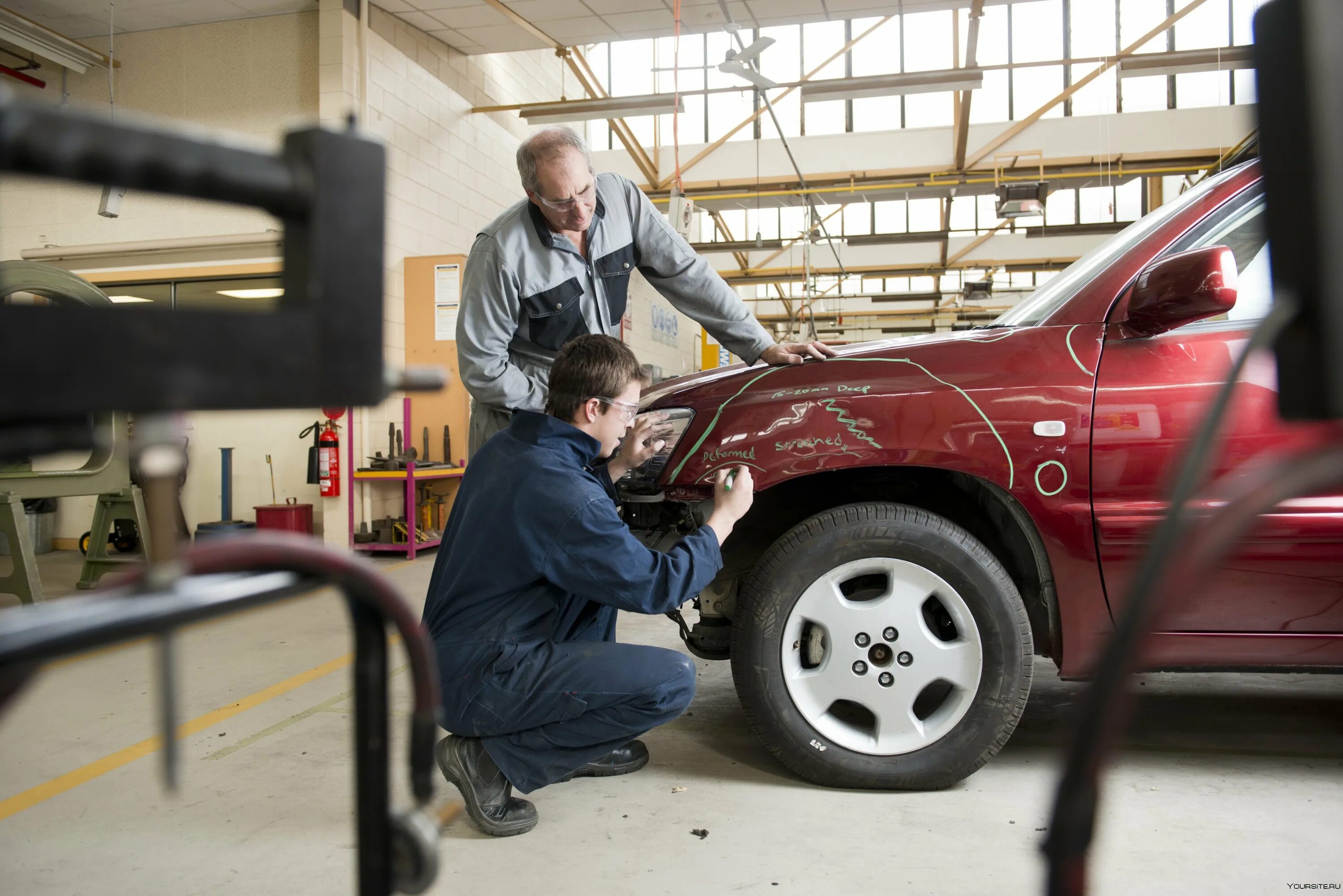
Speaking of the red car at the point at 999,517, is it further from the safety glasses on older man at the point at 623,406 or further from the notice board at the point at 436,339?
the notice board at the point at 436,339

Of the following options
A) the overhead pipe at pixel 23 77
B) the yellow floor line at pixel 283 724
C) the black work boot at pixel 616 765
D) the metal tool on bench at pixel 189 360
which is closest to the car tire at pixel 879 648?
the black work boot at pixel 616 765

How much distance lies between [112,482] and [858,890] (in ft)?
15.5

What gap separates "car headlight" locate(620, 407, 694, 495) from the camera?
2287 mm

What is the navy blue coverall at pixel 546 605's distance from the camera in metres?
1.98

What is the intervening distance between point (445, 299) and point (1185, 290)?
6.20m

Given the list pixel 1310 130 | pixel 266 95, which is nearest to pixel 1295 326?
pixel 1310 130

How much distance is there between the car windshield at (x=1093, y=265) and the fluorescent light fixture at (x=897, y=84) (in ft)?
17.9

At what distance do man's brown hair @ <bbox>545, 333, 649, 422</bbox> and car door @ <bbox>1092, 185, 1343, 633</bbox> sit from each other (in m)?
1.08

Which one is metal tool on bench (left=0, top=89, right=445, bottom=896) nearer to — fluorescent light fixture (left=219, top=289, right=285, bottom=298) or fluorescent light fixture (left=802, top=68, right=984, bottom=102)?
fluorescent light fixture (left=219, top=289, right=285, bottom=298)

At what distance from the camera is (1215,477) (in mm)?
1967

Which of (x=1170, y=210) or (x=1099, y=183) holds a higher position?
(x=1099, y=183)

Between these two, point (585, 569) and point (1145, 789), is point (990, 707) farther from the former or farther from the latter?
point (585, 569)

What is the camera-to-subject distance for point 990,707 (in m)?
2.08

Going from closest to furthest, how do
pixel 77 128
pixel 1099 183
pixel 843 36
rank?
pixel 77 128
pixel 1099 183
pixel 843 36
